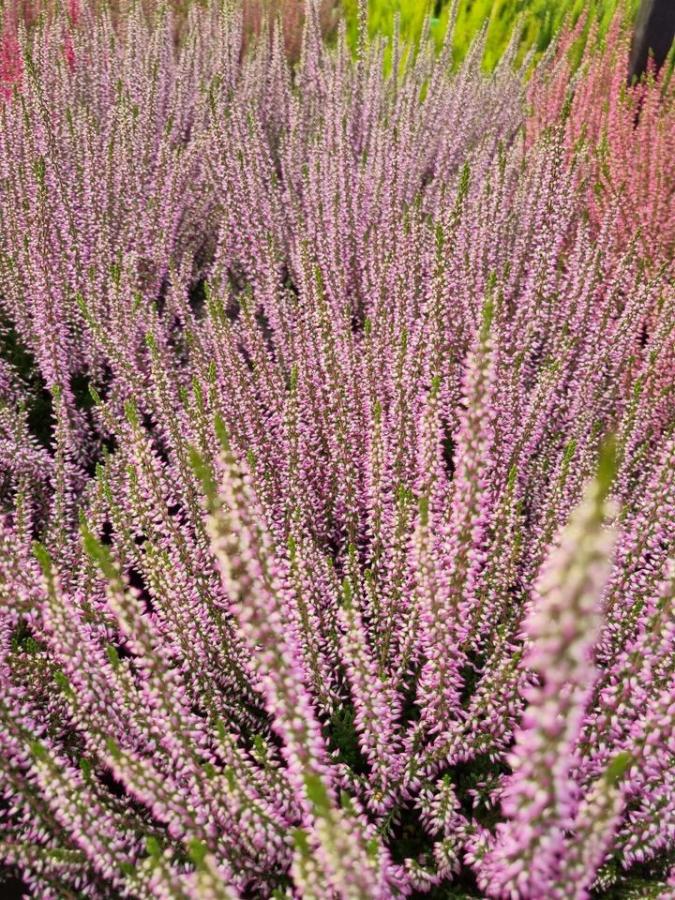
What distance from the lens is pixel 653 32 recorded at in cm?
745

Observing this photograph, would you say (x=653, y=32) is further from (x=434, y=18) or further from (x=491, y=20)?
(x=434, y=18)

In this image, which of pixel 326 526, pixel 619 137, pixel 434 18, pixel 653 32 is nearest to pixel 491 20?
pixel 434 18

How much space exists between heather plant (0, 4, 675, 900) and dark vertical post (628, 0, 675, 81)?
205 centimetres

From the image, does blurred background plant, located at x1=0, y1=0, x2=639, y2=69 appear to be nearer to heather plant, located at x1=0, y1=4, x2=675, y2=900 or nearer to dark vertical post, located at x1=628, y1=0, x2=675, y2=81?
dark vertical post, located at x1=628, y1=0, x2=675, y2=81

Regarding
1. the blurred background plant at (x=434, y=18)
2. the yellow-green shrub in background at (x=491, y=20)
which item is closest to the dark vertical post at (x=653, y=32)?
the blurred background plant at (x=434, y=18)

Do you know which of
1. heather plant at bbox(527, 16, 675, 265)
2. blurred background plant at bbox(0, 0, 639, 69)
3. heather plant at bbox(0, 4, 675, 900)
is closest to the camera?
heather plant at bbox(0, 4, 675, 900)

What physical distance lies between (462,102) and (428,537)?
6196 mm

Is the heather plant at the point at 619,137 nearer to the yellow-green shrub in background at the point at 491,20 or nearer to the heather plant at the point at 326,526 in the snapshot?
the heather plant at the point at 326,526

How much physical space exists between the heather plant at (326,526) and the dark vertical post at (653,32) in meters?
2.05

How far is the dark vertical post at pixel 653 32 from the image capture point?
726 cm

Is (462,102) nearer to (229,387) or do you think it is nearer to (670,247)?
(670,247)

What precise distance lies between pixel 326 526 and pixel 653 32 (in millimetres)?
7325

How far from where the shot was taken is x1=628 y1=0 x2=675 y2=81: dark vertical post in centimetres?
726

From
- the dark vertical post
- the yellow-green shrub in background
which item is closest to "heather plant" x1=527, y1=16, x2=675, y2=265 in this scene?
the dark vertical post
